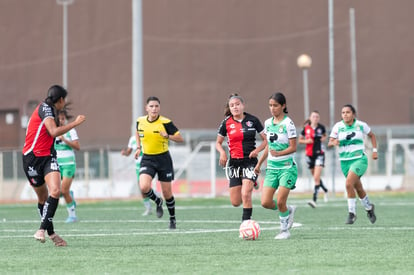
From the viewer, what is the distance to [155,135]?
18625mm

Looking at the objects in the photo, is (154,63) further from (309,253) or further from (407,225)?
(309,253)

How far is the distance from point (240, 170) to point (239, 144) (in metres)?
0.41

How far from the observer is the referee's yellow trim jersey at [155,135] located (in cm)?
1859

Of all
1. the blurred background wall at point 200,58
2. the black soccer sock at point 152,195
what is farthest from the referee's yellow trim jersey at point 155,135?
the blurred background wall at point 200,58

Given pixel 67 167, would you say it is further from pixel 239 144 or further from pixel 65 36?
pixel 65 36

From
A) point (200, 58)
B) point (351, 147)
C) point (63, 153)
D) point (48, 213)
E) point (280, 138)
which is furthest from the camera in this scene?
point (200, 58)

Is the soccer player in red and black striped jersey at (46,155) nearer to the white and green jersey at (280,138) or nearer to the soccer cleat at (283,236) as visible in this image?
the soccer cleat at (283,236)

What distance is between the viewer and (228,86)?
51.2 meters

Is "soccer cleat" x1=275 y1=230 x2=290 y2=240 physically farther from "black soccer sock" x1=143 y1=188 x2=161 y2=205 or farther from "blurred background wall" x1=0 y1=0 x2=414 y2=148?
"blurred background wall" x1=0 y1=0 x2=414 y2=148

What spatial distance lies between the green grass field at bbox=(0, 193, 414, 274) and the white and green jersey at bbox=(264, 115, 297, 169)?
43.2 inches

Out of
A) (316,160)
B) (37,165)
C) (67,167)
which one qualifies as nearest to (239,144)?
(37,165)

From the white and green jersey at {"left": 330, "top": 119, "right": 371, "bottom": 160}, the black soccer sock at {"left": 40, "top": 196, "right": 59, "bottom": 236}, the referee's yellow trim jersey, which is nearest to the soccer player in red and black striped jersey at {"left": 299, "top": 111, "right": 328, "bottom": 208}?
the white and green jersey at {"left": 330, "top": 119, "right": 371, "bottom": 160}

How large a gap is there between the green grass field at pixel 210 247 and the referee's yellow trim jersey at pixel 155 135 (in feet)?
4.60

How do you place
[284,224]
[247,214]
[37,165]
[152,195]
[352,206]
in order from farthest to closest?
[152,195]
[352,206]
[247,214]
[284,224]
[37,165]
